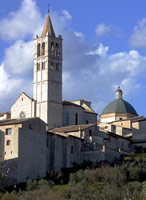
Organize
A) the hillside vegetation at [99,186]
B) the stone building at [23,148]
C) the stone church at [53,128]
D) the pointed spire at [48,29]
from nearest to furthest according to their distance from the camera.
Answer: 1. the hillside vegetation at [99,186]
2. the stone building at [23,148]
3. the stone church at [53,128]
4. the pointed spire at [48,29]

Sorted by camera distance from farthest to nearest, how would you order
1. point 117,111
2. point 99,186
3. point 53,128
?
point 117,111
point 53,128
point 99,186

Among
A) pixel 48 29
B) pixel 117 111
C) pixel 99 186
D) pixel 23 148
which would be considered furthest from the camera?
pixel 117 111

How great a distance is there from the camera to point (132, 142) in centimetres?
7894

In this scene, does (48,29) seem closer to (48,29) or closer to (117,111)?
(48,29)

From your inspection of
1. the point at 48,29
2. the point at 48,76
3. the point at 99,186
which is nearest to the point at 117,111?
the point at 48,76

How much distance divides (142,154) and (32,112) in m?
17.9

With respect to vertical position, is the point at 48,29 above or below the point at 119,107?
above

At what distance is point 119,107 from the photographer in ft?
311

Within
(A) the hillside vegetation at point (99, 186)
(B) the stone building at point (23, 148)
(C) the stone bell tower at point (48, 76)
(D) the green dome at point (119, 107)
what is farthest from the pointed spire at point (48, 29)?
(A) the hillside vegetation at point (99, 186)

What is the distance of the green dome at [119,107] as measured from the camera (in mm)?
94562

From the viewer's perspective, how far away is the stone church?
59938 mm

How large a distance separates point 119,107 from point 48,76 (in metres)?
18.3

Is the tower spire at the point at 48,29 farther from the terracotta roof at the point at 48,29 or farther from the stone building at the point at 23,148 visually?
the stone building at the point at 23,148

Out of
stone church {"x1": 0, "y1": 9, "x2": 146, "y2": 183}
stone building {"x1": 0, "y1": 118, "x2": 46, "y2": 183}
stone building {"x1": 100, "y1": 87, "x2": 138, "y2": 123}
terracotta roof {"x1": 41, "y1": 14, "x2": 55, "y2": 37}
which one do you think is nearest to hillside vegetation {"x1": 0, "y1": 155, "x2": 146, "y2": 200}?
stone building {"x1": 0, "y1": 118, "x2": 46, "y2": 183}
